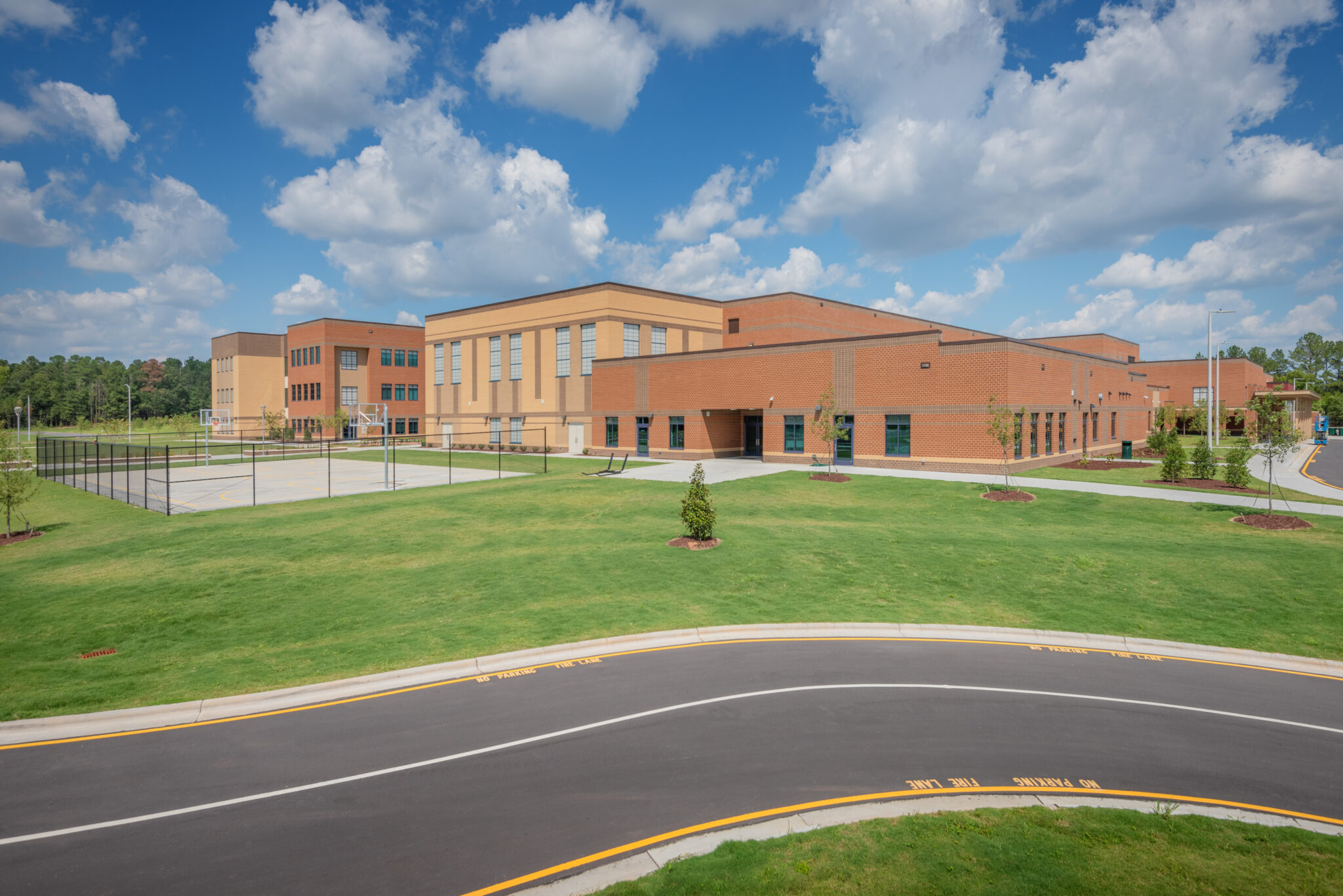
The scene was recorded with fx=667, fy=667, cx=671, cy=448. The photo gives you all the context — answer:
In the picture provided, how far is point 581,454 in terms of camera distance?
6019 cm

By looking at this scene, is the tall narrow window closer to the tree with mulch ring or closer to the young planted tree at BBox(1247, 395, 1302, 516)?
the tree with mulch ring

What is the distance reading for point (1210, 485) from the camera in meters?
30.4

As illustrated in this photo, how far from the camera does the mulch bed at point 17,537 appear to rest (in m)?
23.4

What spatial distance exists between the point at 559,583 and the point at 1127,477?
31.1m

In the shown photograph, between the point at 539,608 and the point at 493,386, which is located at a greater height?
the point at 493,386

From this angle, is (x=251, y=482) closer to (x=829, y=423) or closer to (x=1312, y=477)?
(x=829, y=423)

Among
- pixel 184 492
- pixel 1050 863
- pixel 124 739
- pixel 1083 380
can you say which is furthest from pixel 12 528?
pixel 1083 380

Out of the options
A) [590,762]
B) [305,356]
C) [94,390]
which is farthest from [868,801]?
[94,390]

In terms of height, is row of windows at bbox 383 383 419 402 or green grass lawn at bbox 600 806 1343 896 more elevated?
row of windows at bbox 383 383 419 402

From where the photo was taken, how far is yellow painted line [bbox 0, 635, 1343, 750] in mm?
9415

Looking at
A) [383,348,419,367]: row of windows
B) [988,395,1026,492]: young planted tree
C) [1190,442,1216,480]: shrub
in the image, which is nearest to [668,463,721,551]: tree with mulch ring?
[988,395,1026,492]: young planted tree

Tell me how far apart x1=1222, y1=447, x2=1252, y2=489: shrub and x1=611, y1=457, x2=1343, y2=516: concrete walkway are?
151 centimetres

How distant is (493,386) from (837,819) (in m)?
68.4

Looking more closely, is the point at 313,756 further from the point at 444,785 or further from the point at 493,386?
the point at 493,386
